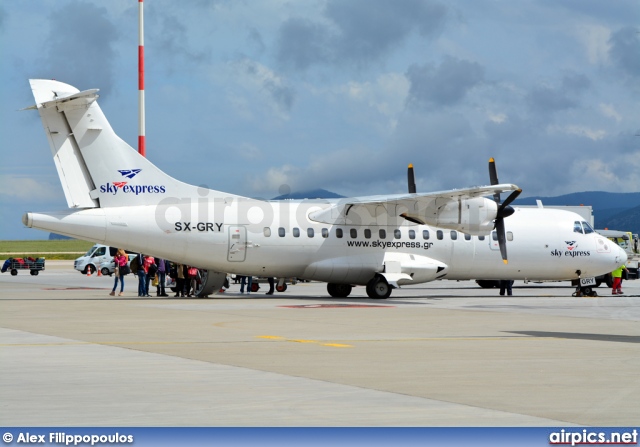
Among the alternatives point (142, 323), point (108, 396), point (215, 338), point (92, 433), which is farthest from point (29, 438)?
point (142, 323)

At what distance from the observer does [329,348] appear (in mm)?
16594

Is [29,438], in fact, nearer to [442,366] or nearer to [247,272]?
[442,366]

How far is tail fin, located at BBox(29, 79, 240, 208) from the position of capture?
29.6 meters

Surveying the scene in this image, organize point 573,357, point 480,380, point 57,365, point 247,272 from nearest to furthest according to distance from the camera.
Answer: point 480,380 → point 57,365 → point 573,357 → point 247,272

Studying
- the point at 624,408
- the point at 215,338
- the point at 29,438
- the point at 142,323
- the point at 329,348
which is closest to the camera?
Result: the point at 29,438

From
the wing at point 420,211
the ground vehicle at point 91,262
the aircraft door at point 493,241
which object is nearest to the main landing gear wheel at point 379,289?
the wing at point 420,211

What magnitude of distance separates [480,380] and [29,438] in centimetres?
634

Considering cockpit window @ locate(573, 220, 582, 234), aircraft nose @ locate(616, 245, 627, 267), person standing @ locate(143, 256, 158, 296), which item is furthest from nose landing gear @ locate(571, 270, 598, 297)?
person standing @ locate(143, 256, 158, 296)

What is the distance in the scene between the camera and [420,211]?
1289 inches

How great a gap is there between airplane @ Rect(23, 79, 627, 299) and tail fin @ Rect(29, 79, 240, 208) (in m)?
0.03

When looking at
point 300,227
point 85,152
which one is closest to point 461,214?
point 300,227

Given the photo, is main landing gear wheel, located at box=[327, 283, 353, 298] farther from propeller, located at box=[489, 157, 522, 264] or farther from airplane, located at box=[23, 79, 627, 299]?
propeller, located at box=[489, 157, 522, 264]

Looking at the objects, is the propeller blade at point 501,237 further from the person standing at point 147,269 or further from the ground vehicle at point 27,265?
the ground vehicle at point 27,265

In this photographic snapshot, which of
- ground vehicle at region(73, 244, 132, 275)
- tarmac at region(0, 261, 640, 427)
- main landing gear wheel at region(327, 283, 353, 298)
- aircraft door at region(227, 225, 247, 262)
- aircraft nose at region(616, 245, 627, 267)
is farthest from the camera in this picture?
ground vehicle at region(73, 244, 132, 275)
